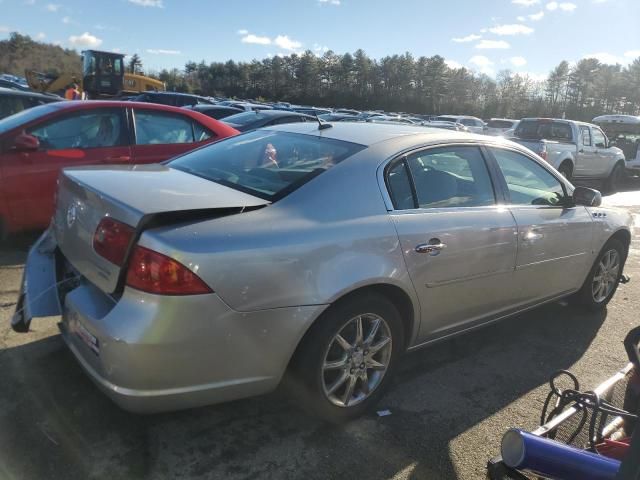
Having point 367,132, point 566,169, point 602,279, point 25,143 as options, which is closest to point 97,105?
point 25,143

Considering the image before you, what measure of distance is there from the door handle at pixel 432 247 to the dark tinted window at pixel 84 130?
3.93m

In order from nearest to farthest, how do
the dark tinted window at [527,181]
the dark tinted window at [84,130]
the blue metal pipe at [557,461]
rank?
the blue metal pipe at [557,461] → the dark tinted window at [527,181] → the dark tinted window at [84,130]

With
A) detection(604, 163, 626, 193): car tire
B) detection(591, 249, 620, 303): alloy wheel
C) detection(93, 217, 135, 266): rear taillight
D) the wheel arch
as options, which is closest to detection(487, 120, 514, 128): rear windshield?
detection(604, 163, 626, 193): car tire

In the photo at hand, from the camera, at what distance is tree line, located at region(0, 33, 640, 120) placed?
199ft

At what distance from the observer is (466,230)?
3.16 metres

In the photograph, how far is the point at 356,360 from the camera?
282cm

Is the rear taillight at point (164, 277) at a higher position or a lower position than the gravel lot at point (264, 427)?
higher

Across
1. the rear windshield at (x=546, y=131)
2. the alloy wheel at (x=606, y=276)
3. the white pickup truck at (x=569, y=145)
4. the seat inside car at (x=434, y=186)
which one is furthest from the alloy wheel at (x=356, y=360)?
the rear windshield at (x=546, y=131)

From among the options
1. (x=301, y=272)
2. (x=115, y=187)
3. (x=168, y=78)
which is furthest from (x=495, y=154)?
(x=168, y=78)

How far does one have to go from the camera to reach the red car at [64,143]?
491 cm

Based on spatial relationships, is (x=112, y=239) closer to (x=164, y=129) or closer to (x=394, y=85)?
(x=164, y=129)

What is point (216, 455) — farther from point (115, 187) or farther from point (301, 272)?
point (115, 187)

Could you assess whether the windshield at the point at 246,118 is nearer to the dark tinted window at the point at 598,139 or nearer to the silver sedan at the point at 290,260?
the silver sedan at the point at 290,260

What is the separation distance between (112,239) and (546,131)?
1206cm
